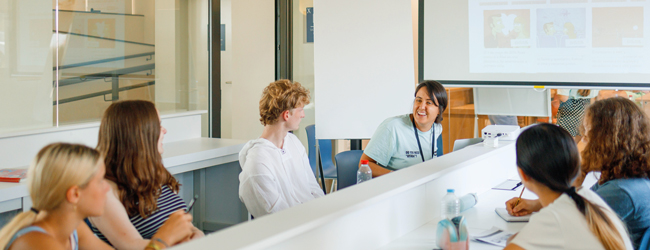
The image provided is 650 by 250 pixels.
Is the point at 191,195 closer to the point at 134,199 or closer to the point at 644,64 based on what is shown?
the point at 134,199

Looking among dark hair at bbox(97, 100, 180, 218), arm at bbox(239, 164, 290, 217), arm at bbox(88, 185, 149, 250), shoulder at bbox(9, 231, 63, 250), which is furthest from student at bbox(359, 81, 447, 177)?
shoulder at bbox(9, 231, 63, 250)

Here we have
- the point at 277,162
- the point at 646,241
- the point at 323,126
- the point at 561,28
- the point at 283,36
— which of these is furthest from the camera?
the point at 283,36

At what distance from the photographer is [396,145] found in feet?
10.9

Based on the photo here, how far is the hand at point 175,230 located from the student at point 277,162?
766 mm

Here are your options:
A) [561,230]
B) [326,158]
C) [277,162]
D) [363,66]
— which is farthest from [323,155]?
[561,230]

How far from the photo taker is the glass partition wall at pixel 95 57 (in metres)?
3.15

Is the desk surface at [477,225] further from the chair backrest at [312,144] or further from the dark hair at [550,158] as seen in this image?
the chair backrest at [312,144]

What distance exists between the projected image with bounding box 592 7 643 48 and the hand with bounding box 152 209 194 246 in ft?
11.6

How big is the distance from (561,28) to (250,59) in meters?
3.20

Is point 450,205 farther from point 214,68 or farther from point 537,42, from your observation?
point 214,68

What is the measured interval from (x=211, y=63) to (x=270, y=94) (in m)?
2.16

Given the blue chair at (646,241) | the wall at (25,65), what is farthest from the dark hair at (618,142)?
the wall at (25,65)

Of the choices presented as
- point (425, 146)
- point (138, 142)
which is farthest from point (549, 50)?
point (138, 142)

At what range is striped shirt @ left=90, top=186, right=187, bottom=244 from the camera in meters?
1.78
